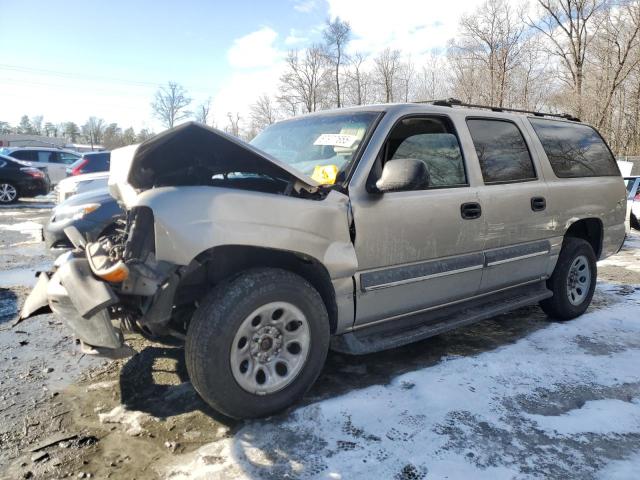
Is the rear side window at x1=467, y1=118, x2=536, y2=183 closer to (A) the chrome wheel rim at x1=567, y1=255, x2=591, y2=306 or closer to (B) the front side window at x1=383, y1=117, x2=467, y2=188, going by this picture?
(B) the front side window at x1=383, y1=117, x2=467, y2=188

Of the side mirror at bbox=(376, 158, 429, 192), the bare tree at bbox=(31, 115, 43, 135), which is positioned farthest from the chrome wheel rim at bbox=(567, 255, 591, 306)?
the bare tree at bbox=(31, 115, 43, 135)

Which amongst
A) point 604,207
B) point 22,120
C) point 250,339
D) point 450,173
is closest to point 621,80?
point 604,207

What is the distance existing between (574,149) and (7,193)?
16.2 m

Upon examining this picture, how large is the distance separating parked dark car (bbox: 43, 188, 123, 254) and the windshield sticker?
294 centimetres

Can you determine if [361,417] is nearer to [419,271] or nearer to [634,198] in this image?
[419,271]

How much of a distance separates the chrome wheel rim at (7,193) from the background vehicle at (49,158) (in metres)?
3.83

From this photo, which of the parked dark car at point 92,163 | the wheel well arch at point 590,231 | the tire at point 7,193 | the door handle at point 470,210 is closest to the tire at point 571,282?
the wheel well arch at point 590,231

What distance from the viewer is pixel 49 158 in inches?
759

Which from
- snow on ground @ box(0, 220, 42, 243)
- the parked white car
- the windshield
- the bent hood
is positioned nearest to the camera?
the bent hood

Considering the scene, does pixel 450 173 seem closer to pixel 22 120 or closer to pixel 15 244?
pixel 15 244

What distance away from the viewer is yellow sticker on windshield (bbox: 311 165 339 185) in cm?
293

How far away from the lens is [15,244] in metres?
8.17

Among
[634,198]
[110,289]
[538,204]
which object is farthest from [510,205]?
[634,198]

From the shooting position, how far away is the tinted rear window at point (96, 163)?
12.6 meters
